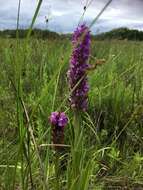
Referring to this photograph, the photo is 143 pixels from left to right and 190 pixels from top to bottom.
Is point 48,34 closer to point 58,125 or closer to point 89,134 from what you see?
point 89,134

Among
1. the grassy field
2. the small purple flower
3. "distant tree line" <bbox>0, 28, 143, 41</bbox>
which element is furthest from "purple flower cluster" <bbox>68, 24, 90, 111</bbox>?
"distant tree line" <bbox>0, 28, 143, 41</bbox>

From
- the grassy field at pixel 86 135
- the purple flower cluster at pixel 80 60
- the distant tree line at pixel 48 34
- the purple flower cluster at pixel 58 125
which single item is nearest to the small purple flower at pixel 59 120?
the purple flower cluster at pixel 58 125

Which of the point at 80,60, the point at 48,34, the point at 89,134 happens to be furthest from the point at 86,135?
the point at 48,34

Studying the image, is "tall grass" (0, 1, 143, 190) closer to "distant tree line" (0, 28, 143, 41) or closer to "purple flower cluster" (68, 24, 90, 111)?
"purple flower cluster" (68, 24, 90, 111)

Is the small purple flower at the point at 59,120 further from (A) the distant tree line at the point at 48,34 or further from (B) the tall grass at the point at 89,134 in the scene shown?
(A) the distant tree line at the point at 48,34

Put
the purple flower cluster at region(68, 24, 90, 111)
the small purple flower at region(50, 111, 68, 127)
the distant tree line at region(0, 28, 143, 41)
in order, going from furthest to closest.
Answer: the distant tree line at region(0, 28, 143, 41)
the purple flower cluster at region(68, 24, 90, 111)
the small purple flower at region(50, 111, 68, 127)

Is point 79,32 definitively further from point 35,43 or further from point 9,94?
point 35,43

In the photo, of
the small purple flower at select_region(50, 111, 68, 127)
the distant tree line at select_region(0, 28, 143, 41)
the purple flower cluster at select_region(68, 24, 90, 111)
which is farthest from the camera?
the distant tree line at select_region(0, 28, 143, 41)

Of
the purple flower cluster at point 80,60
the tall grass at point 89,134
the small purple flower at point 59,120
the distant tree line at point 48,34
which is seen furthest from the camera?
the distant tree line at point 48,34

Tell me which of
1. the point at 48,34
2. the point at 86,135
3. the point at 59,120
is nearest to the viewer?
the point at 59,120

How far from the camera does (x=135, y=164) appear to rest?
2312 mm

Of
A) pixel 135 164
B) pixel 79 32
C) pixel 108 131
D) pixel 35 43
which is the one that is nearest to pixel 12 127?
pixel 108 131

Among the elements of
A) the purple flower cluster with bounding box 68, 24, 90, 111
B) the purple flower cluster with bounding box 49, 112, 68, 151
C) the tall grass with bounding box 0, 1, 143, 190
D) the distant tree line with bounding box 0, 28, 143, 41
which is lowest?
the tall grass with bounding box 0, 1, 143, 190

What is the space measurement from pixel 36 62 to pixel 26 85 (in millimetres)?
1134
